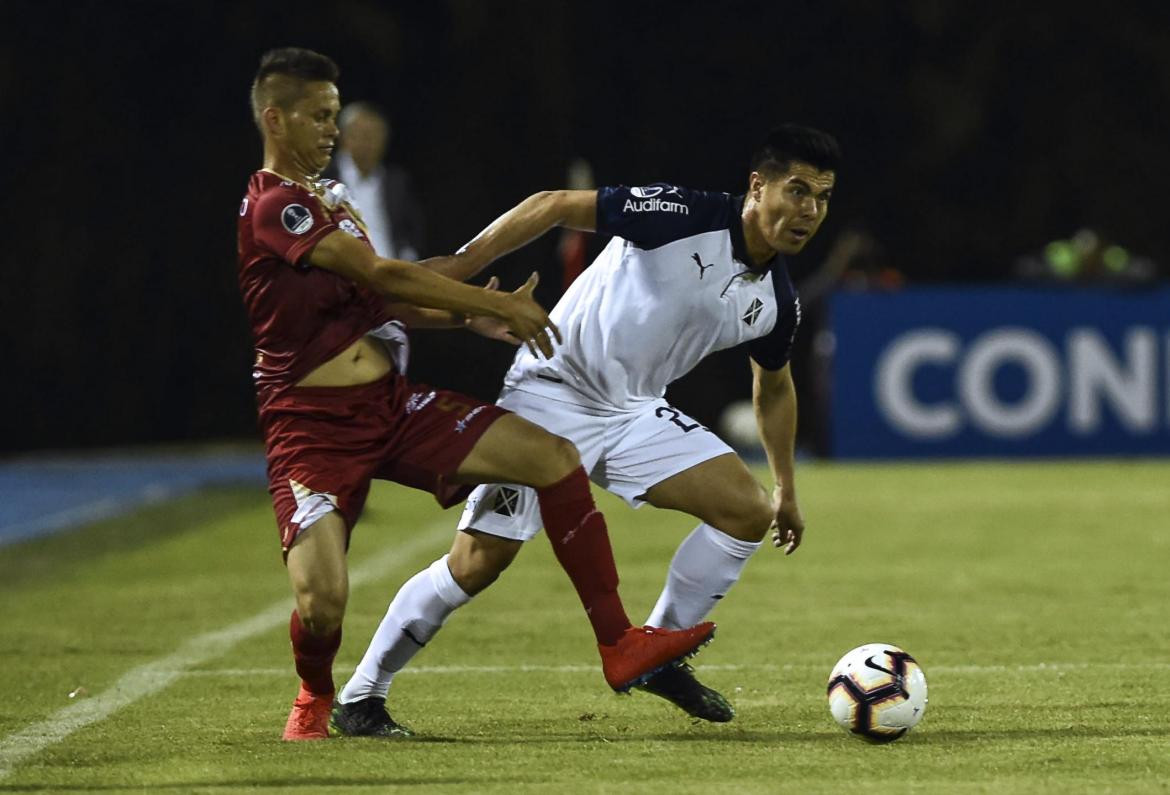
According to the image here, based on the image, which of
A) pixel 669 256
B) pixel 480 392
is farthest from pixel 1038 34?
pixel 669 256

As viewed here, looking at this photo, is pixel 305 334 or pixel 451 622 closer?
pixel 305 334

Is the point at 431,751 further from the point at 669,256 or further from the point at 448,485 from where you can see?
the point at 669,256

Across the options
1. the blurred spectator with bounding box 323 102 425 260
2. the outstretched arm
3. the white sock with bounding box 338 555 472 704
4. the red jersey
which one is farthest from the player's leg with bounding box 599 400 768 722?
the blurred spectator with bounding box 323 102 425 260

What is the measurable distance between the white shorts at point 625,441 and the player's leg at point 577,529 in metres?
0.29

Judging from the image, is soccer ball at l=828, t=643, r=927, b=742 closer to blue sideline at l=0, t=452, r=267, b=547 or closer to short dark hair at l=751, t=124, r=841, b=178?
short dark hair at l=751, t=124, r=841, b=178

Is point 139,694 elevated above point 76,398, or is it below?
above

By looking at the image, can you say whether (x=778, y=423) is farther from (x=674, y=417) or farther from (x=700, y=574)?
(x=700, y=574)

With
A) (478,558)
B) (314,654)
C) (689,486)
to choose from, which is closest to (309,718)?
(314,654)

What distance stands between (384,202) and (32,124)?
10.8m

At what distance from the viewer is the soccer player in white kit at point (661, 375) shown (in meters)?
5.77

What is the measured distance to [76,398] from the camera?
69.2 feet

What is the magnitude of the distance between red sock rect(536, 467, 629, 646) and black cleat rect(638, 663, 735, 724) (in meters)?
0.21

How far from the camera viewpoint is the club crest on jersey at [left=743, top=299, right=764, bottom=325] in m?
6.01

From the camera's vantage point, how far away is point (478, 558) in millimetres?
5773
